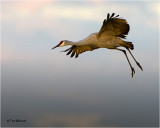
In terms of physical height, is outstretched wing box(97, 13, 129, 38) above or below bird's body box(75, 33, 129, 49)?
above

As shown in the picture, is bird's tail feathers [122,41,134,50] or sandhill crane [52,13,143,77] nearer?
sandhill crane [52,13,143,77]

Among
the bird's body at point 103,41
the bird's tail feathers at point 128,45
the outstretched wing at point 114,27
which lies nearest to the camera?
the outstretched wing at point 114,27

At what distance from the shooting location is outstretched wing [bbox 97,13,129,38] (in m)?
11.9

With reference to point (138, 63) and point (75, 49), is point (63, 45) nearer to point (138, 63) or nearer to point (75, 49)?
point (75, 49)

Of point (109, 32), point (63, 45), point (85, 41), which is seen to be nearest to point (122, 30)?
point (109, 32)

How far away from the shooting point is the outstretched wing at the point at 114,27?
11883mm

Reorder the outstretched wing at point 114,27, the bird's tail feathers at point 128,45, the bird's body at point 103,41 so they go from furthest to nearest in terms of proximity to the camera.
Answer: the bird's tail feathers at point 128,45 → the bird's body at point 103,41 → the outstretched wing at point 114,27

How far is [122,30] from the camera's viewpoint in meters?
12.4

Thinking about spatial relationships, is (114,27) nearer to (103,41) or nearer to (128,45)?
(103,41)

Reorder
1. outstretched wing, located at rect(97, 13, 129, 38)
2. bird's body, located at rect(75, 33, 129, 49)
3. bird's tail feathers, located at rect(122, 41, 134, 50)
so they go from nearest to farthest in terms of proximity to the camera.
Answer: outstretched wing, located at rect(97, 13, 129, 38) → bird's body, located at rect(75, 33, 129, 49) → bird's tail feathers, located at rect(122, 41, 134, 50)

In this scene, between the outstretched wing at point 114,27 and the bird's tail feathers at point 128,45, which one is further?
the bird's tail feathers at point 128,45

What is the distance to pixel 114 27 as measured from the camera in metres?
12.2

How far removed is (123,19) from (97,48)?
211cm

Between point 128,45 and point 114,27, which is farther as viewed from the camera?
point 128,45
